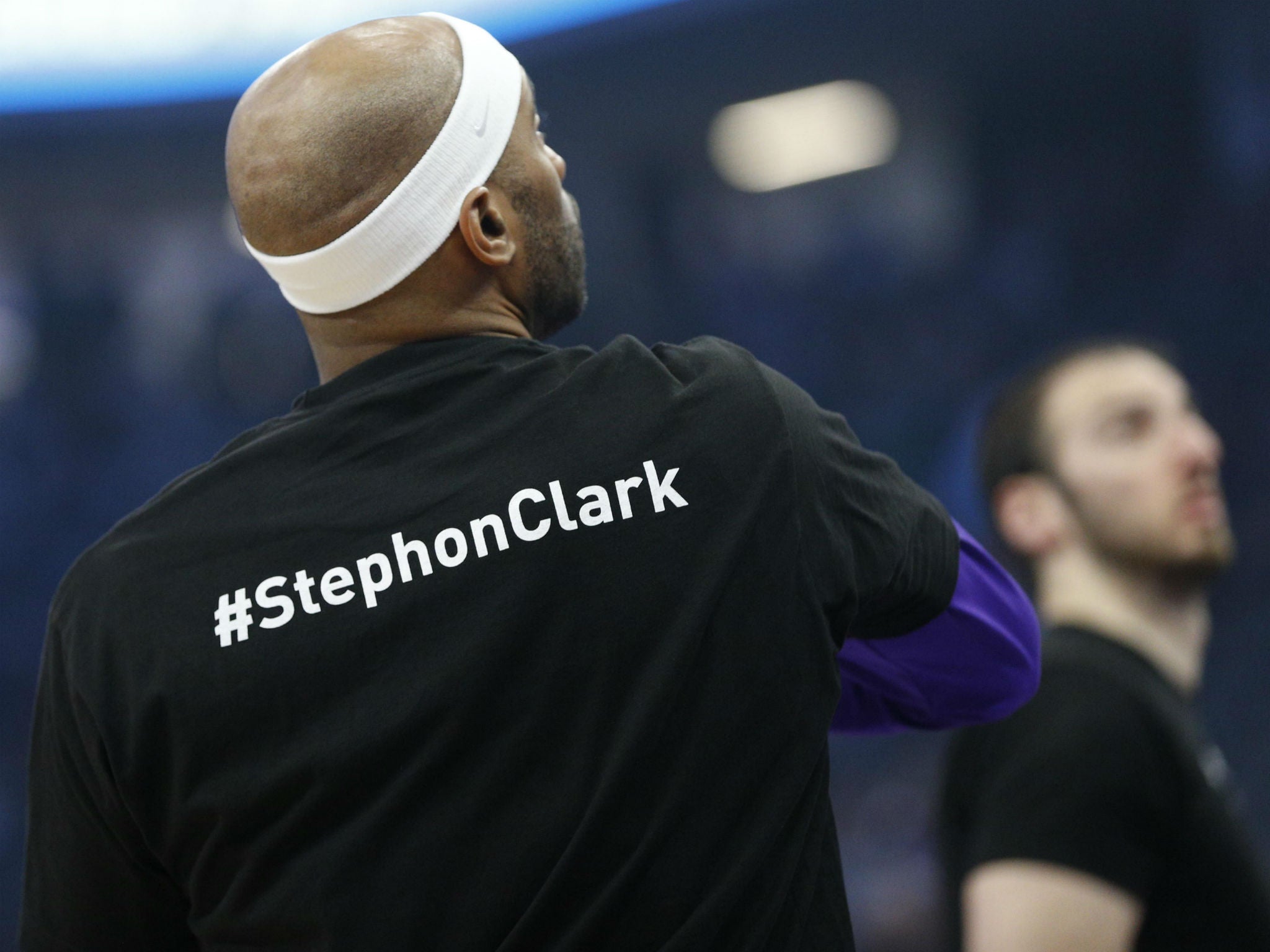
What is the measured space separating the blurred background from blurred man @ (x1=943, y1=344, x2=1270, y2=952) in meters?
4.52

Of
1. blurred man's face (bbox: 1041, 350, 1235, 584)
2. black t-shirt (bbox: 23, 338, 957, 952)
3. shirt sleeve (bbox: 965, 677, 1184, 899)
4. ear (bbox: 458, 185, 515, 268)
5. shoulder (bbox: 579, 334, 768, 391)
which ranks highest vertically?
ear (bbox: 458, 185, 515, 268)

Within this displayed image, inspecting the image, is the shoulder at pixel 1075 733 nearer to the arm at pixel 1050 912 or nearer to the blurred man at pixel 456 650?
the arm at pixel 1050 912

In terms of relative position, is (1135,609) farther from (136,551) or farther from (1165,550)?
(136,551)

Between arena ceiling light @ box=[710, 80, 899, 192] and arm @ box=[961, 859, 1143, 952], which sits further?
arena ceiling light @ box=[710, 80, 899, 192]

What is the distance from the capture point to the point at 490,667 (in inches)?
A: 36.3

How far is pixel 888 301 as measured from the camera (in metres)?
7.14

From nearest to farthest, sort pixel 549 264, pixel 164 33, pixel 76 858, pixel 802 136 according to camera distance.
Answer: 1. pixel 76 858
2. pixel 549 264
3. pixel 164 33
4. pixel 802 136

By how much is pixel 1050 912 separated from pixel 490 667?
3.44 feet

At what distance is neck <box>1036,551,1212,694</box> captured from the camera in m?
2.03

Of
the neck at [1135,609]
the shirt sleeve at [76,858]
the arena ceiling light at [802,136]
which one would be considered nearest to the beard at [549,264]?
the shirt sleeve at [76,858]

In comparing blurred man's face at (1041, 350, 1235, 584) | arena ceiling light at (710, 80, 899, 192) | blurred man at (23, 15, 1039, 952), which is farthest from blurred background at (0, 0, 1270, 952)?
blurred man at (23, 15, 1039, 952)

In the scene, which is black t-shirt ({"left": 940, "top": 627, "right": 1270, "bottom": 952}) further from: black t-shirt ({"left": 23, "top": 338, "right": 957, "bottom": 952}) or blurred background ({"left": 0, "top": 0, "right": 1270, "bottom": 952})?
blurred background ({"left": 0, "top": 0, "right": 1270, "bottom": 952})

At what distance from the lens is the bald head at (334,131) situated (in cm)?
104

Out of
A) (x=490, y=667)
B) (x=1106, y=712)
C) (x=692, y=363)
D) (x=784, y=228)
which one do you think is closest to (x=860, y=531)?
(x=692, y=363)
